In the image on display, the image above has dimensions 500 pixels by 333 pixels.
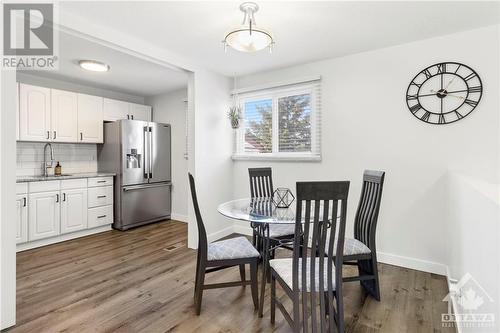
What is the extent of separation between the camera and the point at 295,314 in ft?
5.01

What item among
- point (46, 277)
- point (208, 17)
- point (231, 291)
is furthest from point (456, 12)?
point (46, 277)

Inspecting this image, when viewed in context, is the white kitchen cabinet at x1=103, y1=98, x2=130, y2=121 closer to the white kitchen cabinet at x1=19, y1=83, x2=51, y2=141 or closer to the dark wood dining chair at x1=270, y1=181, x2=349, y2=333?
the white kitchen cabinet at x1=19, y1=83, x2=51, y2=141

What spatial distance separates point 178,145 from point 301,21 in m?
3.31

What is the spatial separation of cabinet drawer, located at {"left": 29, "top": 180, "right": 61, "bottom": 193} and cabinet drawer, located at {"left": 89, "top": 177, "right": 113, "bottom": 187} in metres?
0.45

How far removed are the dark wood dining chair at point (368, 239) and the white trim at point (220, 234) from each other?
203cm

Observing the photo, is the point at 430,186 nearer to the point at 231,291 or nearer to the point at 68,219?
the point at 231,291

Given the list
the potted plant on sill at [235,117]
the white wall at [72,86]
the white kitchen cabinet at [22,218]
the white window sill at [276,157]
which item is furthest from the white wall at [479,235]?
the white wall at [72,86]

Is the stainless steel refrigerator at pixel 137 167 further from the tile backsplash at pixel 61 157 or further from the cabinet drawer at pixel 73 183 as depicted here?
the cabinet drawer at pixel 73 183

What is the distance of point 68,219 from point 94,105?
72.8 inches

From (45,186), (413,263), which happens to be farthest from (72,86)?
(413,263)

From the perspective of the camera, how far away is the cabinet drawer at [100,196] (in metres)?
4.06

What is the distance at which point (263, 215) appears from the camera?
2018mm

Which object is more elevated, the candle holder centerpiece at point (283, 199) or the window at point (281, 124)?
the window at point (281, 124)

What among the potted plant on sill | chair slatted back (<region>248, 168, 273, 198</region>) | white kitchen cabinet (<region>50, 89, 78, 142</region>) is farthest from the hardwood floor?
the potted plant on sill
